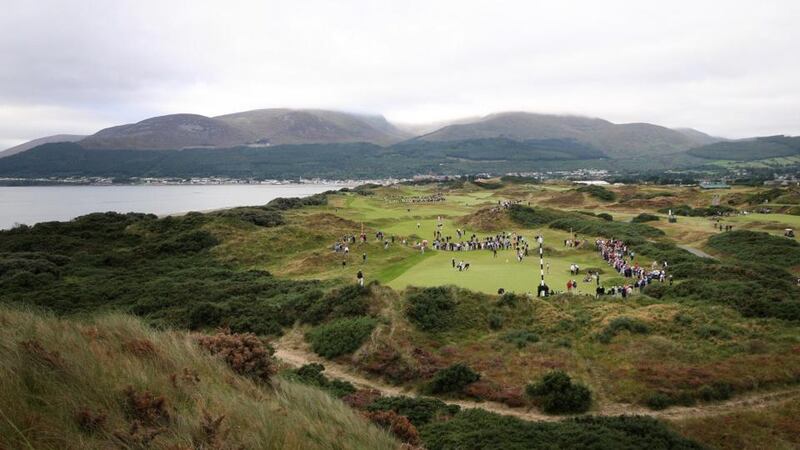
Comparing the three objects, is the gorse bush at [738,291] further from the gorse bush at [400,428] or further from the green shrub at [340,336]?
the gorse bush at [400,428]

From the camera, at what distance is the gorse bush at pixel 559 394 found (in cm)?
1611

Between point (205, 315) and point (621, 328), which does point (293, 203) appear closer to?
point (205, 315)

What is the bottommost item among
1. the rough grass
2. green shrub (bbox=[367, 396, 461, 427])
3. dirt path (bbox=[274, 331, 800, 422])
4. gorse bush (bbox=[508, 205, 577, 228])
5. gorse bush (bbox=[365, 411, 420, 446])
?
dirt path (bbox=[274, 331, 800, 422])

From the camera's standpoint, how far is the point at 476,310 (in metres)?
25.4

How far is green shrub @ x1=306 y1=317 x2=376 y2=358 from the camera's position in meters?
21.8

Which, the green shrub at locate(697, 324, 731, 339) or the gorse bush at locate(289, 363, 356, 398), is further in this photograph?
the green shrub at locate(697, 324, 731, 339)

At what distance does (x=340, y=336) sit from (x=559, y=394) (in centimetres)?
1005

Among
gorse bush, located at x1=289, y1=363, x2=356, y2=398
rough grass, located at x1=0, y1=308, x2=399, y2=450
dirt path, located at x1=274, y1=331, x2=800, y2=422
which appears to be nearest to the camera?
rough grass, located at x1=0, y1=308, x2=399, y2=450

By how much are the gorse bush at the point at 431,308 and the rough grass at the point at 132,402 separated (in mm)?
15992

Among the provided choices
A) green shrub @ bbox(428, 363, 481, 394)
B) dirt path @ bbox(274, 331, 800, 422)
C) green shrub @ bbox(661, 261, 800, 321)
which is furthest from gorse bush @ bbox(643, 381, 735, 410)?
green shrub @ bbox(661, 261, 800, 321)

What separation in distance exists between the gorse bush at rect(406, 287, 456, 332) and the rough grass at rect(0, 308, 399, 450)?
52.5 feet

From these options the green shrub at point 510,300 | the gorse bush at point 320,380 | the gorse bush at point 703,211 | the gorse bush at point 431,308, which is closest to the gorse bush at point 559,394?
the gorse bush at point 320,380

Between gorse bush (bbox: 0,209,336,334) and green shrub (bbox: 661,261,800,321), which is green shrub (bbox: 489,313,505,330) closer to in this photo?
gorse bush (bbox: 0,209,336,334)

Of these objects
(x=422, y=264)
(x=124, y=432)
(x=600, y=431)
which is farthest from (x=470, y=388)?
(x=422, y=264)
